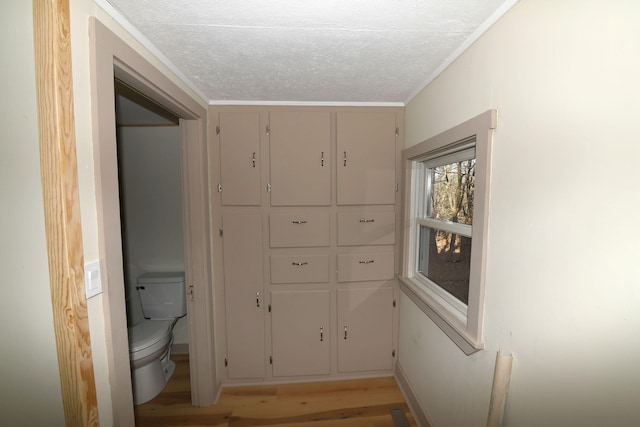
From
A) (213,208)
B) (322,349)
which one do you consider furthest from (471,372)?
(213,208)

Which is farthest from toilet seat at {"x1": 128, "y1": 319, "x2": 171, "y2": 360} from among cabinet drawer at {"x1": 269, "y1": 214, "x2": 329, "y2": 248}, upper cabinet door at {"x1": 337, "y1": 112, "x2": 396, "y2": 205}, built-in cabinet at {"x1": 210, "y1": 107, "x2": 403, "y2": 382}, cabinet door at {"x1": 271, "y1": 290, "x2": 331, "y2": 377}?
upper cabinet door at {"x1": 337, "y1": 112, "x2": 396, "y2": 205}

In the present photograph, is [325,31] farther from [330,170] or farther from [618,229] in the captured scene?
[618,229]

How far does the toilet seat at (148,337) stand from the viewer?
186cm

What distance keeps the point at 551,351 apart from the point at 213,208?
2.00 meters

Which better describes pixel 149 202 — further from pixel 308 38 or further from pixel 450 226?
pixel 450 226

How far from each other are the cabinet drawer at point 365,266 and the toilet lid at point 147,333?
1.55m

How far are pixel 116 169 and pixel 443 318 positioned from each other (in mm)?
1731

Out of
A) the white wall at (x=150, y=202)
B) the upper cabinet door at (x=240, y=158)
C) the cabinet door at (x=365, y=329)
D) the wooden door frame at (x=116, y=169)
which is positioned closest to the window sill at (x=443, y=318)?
the cabinet door at (x=365, y=329)

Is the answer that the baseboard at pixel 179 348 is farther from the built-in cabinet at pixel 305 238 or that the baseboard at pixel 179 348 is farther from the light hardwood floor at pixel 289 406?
the built-in cabinet at pixel 305 238

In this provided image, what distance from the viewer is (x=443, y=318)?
137cm

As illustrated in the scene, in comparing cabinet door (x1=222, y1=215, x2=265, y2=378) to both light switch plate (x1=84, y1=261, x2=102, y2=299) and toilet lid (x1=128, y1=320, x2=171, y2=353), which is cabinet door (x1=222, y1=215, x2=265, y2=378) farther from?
light switch plate (x1=84, y1=261, x2=102, y2=299)

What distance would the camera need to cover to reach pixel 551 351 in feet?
2.60

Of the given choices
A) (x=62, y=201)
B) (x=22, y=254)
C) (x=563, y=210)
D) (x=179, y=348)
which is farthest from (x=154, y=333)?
(x=563, y=210)

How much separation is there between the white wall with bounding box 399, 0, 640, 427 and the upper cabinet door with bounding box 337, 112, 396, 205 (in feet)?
2.69
